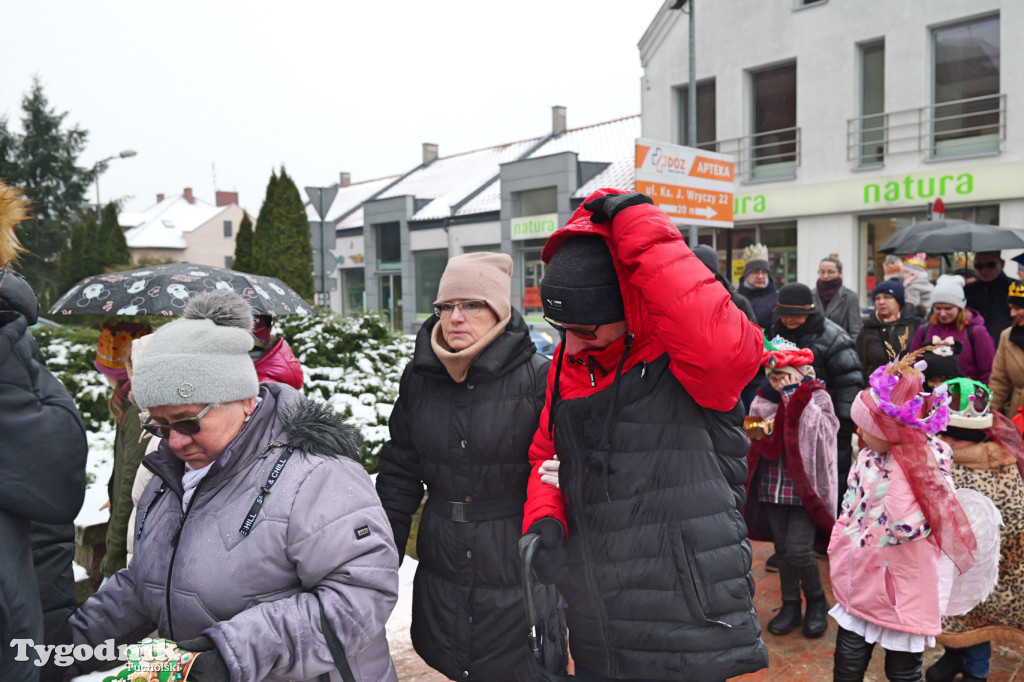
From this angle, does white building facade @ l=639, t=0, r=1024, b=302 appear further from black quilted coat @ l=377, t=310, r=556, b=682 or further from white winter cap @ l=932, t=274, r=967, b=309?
black quilted coat @ l=377, t=310, r=556, b=682

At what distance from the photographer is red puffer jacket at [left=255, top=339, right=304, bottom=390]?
3.68 metres

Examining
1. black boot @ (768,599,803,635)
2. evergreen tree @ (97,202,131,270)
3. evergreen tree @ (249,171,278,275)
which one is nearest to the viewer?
black boot @ (768,599,803,635)

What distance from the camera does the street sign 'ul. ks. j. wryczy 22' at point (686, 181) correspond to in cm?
810

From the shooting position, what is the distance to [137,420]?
136 inches

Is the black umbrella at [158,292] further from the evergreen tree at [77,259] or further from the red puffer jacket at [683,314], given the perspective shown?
the evergreen tree at [77,259]

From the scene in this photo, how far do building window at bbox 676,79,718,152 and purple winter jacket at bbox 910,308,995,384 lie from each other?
12898 mm

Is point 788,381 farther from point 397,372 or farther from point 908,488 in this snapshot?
point 397,372

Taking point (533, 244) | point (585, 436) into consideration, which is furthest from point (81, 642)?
point (533, 244)

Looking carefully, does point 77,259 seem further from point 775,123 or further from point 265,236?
point 775,123

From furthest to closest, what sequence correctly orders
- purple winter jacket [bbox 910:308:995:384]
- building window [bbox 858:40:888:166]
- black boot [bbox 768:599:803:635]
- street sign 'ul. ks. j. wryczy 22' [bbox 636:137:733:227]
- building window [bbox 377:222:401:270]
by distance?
1. building window [bbox 377:222:401:270]
2. building window [bbox 858:40:888:166]
3. street sign 'ul. ks. j. wryczy 22' [bbox 636:137:733:227]
4. purple winter jacket [bbox 910:308:995:384]
5. black boot [bbox 768:599:803:635]

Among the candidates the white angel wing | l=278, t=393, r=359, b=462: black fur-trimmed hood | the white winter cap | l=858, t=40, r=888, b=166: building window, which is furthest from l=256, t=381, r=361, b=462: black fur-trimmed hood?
l=858, t=40, r=888, b=166: building window

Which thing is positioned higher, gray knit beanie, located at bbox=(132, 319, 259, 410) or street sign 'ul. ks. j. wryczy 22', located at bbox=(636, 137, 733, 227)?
street sign 'ul. ks. j. wryczy 22', located at bbox=(636, 137, 733, 227)

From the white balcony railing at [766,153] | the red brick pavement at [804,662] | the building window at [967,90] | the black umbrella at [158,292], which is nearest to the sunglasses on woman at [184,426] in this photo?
the black umbrella at [158,292]

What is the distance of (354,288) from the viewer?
117 feet
